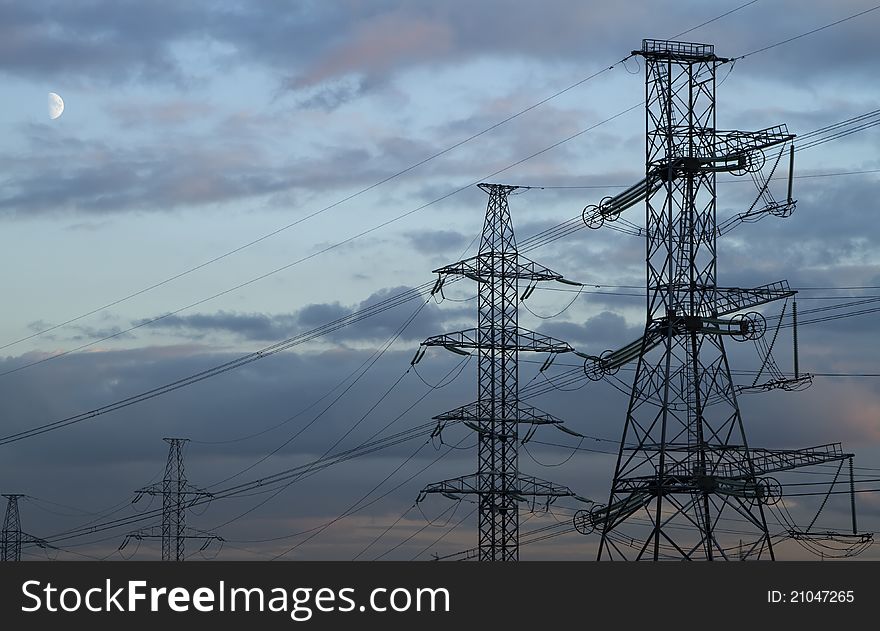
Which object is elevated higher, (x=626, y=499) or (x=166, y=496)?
(x=166, y=496)

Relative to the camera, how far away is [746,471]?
65500 millimetres

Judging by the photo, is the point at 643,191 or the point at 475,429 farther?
the point at 475,429

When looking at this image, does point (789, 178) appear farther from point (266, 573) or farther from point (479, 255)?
point (266, 573)

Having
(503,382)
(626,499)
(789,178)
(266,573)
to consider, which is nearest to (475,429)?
(503,382)

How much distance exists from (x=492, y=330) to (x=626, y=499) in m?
17.9

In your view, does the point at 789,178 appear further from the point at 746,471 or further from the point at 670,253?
the point at 746,471

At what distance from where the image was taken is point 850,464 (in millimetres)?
62500

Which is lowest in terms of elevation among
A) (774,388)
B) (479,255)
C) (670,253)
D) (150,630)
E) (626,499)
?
(150,630)

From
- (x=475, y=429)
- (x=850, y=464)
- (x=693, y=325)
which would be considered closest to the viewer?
(x=850, y=464)

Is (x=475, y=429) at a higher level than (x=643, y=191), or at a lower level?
lower

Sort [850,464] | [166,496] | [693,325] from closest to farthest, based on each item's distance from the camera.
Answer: [850,464] → [693,325] → [166,496]

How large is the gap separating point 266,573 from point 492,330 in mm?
37784

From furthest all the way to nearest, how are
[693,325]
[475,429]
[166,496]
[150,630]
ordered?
1. [166,496]
2. [475,429]
3. [693,325]
4. [150,630]

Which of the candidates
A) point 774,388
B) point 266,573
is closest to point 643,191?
point 774,388
